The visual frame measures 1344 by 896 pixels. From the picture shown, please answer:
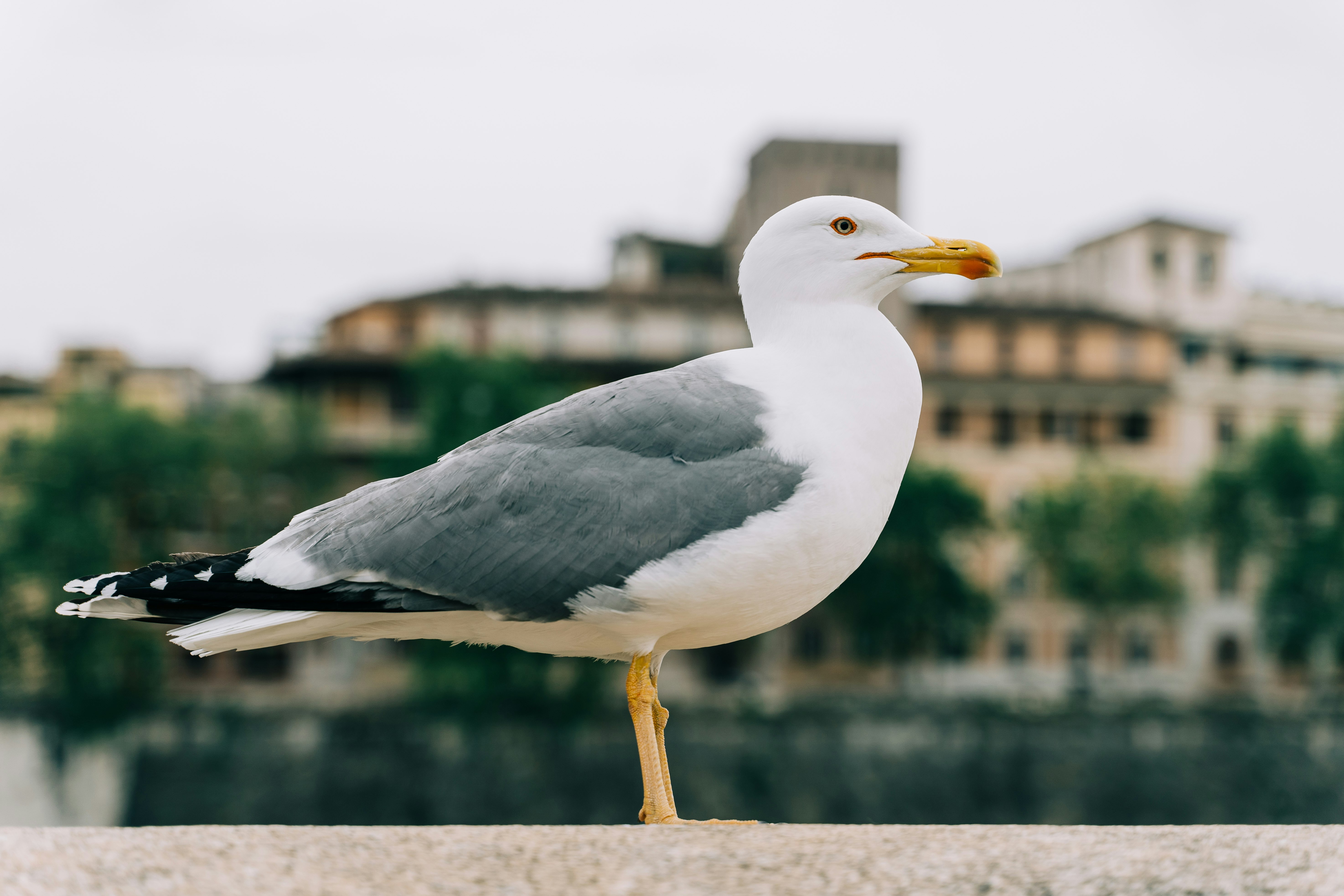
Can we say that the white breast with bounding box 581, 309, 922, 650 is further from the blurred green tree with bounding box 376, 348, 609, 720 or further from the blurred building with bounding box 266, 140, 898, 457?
the blurred building with bounding box 266, 140, 898, 457

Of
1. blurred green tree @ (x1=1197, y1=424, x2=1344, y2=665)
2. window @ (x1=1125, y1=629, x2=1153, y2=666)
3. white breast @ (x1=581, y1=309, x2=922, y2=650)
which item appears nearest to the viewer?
white breast @ (x1=581, y1=309, x2=922, y2=650)

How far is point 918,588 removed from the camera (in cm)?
3244

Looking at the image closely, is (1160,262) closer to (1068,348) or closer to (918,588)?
(1068,348)

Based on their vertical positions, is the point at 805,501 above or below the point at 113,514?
above

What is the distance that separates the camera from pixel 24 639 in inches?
1097

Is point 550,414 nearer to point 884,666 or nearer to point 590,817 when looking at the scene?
point 590,817

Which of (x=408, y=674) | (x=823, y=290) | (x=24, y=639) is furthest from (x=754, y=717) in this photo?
(x=823, y=290)

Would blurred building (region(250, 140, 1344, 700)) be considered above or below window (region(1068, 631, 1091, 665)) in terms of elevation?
above

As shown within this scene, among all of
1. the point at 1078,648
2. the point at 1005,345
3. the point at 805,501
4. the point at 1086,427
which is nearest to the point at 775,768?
the point at 1078,648

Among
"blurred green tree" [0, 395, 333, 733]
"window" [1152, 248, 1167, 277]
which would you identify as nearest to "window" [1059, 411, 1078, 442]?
"window" [1152, 248, 1167, 277]

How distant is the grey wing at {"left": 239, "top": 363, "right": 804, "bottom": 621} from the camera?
10.5 feet

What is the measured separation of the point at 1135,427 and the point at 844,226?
3959 centimetres

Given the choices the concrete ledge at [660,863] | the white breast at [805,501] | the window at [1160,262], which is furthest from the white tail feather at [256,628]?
the window at [1160,262]

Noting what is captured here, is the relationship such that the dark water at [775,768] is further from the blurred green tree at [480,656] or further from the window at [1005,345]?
the window at [1005,345]
